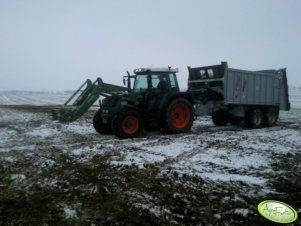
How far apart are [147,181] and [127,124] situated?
4.46 meters

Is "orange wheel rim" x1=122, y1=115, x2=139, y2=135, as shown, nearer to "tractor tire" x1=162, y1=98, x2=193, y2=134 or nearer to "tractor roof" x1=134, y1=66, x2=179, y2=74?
"tractor tire" x1=162, y1=98, x2=193, y2=134

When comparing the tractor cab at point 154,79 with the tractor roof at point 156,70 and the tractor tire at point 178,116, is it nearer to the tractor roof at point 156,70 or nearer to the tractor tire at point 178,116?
the tractor roof at point 156,70

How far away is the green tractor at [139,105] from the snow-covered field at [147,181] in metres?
0.94

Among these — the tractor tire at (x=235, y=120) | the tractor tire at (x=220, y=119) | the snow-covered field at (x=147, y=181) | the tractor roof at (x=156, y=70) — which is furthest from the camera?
the tractor tire at (x=220, y=119)

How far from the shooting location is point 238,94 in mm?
12484

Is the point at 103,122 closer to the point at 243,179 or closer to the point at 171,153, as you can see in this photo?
the point at 171,153

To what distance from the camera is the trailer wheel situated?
13.8 m

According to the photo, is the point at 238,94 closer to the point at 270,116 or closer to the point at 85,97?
the point at 270,116

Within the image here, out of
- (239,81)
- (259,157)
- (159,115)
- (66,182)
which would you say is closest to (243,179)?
(259,157)

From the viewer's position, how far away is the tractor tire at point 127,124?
9.60 metres

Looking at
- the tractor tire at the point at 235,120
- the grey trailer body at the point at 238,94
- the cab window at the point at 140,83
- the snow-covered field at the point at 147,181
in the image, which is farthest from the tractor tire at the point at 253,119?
the cab window at the point at 140,83

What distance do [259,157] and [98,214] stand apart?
4.55m

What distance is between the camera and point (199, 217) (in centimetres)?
413

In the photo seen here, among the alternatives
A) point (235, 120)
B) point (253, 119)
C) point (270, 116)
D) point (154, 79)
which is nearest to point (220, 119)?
point (235, 120)
